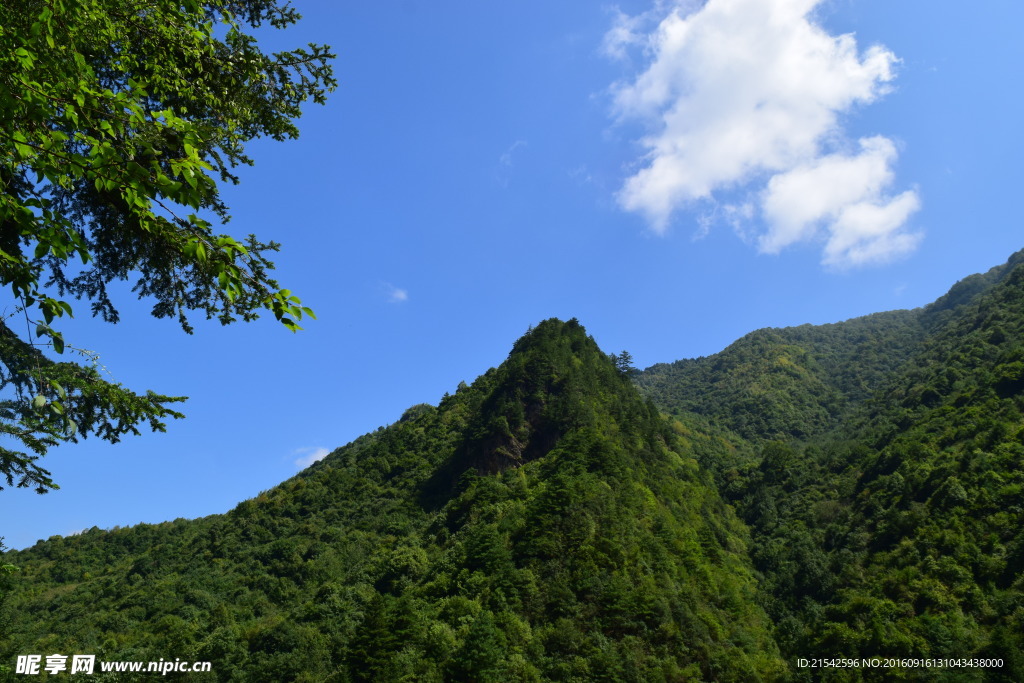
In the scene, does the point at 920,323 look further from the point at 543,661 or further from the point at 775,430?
the point at 543,661

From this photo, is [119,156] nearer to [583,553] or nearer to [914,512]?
[583,553]

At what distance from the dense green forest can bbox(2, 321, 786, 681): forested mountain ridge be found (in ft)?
0.98

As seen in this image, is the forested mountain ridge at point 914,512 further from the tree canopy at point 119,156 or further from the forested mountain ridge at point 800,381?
the tree canopy at point 119,156

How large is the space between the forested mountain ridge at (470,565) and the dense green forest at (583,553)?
0.98 feet

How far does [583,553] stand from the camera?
54750mm

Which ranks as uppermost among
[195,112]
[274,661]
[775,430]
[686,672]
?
[775,430]

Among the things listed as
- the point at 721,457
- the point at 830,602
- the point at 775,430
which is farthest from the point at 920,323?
the point at 830,602

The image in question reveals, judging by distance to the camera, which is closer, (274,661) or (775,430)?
(274,661)

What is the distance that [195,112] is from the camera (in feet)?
27.6

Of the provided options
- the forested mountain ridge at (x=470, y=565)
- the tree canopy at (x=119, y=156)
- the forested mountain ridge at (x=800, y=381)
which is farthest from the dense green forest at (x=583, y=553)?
the forested mountain ridge at (x=800, y=381)

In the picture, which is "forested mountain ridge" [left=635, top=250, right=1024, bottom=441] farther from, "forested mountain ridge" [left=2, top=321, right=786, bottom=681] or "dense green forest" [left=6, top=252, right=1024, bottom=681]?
"forested mountain ridge" [left=2, top=321, right=786, bottom=681]

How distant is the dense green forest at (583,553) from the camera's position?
48.0m

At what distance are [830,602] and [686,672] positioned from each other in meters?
29.5

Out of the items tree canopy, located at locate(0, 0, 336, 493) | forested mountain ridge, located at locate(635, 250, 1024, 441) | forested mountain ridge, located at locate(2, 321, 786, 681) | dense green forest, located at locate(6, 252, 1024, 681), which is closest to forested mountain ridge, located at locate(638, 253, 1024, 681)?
dense green forest, located at locate(6, 252, 1024, 681)
